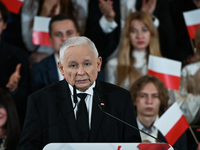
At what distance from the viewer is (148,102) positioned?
9.55 ft

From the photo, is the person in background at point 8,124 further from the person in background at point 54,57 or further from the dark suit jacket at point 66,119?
the dark suit jacket at point 66,119

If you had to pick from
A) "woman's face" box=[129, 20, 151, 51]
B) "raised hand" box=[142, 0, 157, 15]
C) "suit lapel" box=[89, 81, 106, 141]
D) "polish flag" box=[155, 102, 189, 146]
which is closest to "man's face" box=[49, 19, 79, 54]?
"woman's face" box=[129, 20, 151, 51]

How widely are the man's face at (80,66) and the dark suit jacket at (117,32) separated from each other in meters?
1.87

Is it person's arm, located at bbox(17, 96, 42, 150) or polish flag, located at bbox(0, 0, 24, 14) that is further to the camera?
polish flag, located at bbox(0, 0, 24, 14)

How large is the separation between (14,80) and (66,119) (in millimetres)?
1432

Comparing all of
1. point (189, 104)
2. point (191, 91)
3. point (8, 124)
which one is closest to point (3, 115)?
point (8, 124)

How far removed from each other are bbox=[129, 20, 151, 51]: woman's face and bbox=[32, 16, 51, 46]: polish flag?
79 cm

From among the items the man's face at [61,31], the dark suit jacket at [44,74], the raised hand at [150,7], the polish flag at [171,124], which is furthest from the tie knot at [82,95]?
the raised hand at [150,7]

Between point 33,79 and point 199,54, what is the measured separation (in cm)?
158

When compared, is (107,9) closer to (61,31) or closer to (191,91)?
(61,31)

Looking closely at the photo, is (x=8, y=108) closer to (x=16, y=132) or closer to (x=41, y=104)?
(x=16, y=132)

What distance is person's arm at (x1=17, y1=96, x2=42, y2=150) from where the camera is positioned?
5.10 ft

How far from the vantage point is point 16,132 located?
9.13 feet

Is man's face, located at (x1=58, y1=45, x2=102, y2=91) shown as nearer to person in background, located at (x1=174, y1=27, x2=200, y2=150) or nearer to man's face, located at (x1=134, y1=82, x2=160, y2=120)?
man's face, located at (x1=134, y1=82, x2=160, y2=120)
